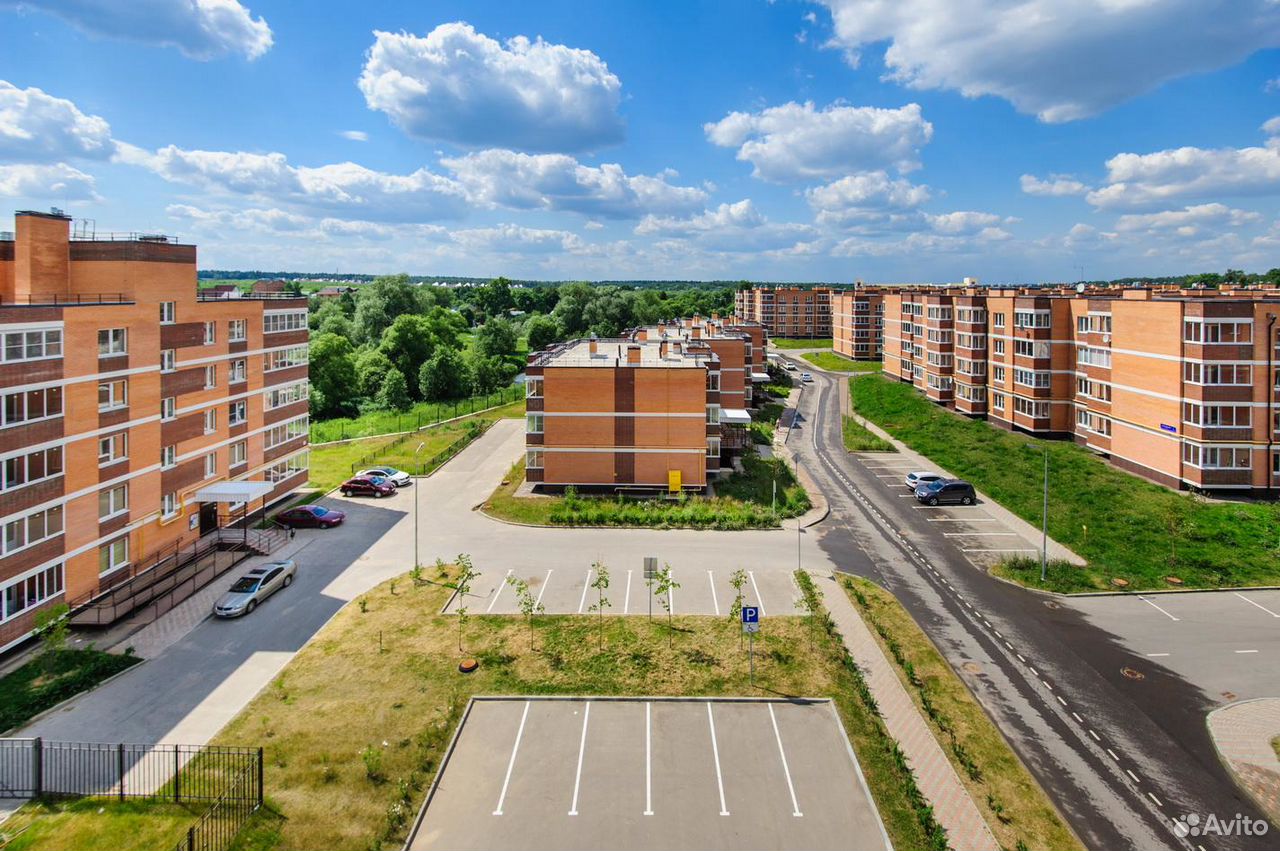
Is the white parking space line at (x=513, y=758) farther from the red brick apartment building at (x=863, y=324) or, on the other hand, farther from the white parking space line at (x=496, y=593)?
the red brick apartment building at (x=863, y=324)

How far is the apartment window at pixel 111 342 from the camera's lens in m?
28.7

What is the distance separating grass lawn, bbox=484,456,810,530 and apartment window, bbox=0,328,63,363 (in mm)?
22093

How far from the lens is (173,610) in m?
28.5

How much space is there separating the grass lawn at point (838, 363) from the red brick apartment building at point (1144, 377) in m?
40.2

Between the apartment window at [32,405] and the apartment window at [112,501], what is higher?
the apartment window at [32,405]

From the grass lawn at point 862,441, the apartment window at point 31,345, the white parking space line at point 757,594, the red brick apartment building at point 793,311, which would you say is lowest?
the white parking space line at point 757,594

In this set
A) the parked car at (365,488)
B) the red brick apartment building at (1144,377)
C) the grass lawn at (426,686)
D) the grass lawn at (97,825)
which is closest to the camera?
the grass lawn at (97,825)

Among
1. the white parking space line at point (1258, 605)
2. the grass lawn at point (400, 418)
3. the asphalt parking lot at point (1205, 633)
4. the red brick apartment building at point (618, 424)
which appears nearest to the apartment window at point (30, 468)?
the red brick apartment building at point (618, 424)

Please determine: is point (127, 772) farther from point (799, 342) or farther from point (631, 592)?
point (799, 342)

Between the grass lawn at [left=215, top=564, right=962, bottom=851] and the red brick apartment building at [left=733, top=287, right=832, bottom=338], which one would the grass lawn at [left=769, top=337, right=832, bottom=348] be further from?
the grass lawn at [left=215, top=564, right=962, bottom=851]

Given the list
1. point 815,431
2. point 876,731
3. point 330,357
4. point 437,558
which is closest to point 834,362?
point 815,431

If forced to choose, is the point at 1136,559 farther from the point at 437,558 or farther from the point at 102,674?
the point at 102,674

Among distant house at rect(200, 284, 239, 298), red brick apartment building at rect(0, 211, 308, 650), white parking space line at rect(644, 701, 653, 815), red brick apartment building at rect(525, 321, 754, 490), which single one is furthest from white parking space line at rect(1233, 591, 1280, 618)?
distant house at rect(200, 284, 239, 298)

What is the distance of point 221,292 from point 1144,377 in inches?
2294
